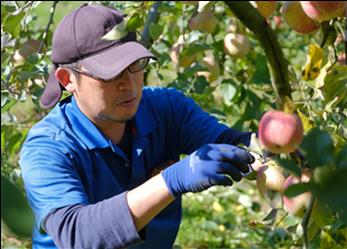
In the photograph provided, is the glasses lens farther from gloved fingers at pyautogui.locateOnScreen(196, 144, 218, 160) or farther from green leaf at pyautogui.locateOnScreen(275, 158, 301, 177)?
green leaf at pyautogui.locateOnScreen(275, 158, 301, 177)

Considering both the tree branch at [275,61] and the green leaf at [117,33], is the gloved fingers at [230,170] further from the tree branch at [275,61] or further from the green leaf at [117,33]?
the green leaf at [117,33]

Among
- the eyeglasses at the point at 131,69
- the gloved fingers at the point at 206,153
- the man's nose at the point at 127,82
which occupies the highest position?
the eyeglasses at the point at 131,69

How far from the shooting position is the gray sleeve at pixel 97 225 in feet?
4.46

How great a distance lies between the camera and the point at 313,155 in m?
0.66

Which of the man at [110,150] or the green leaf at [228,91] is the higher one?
the man at [110,150]

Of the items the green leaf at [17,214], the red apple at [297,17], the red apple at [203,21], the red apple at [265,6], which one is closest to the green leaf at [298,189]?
the green leaf at [17,214]

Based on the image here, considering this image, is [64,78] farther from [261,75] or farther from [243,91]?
[243,91]

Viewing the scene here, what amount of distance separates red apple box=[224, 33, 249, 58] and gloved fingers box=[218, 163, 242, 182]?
1.17 m

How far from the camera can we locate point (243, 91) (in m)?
2.62

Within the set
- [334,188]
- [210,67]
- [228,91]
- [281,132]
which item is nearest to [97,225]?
[281,132]

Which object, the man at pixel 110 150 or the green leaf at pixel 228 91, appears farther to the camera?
the green leaf at pixel 228 91

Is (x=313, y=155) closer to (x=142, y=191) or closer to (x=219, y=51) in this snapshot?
(x=142, y=191)

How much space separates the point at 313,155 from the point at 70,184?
875 mm

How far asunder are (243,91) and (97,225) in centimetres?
132
